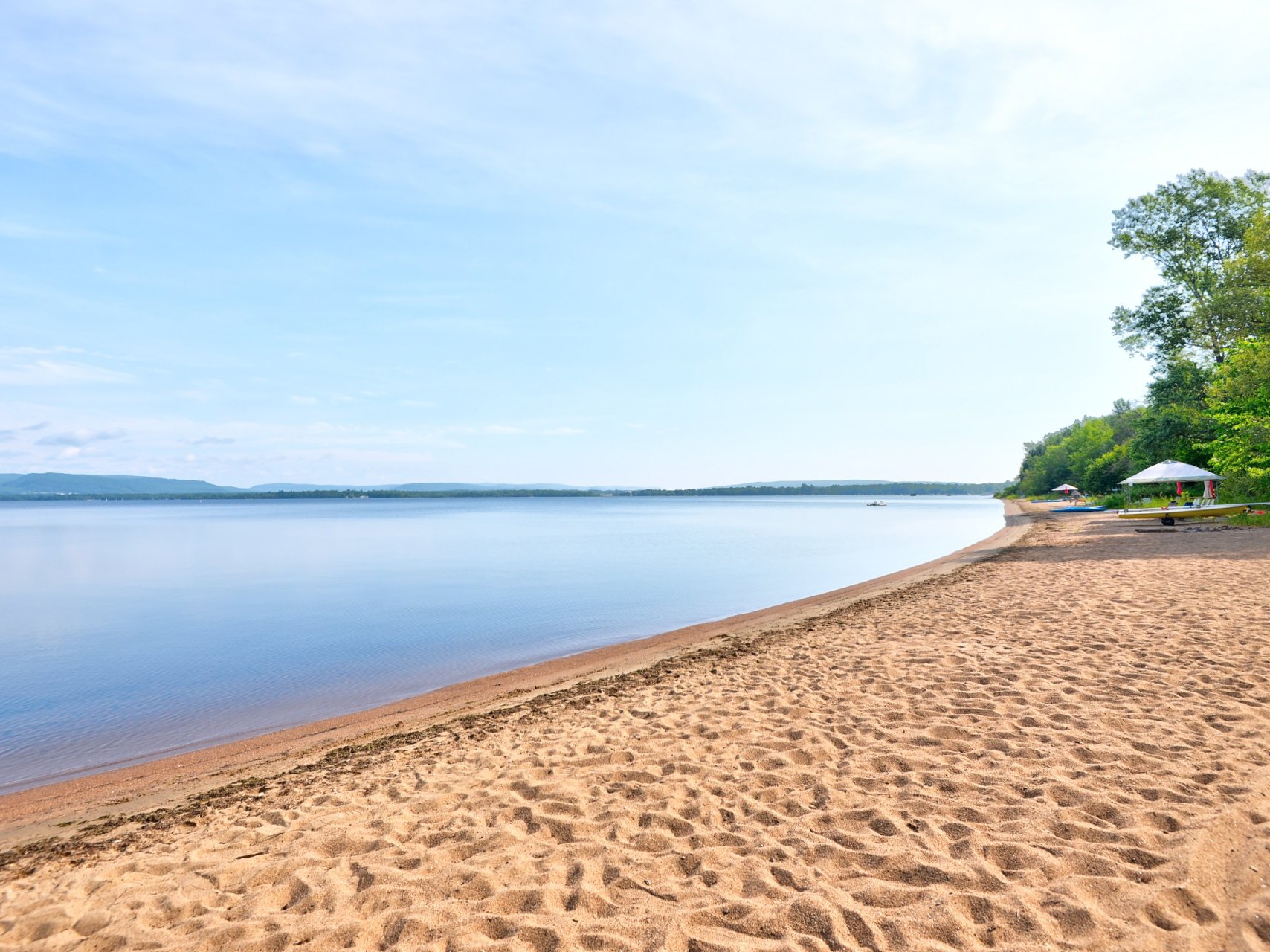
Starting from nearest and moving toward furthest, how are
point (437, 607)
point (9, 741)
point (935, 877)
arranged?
point (935, 877)
point (9, 741)
point (437, 607)

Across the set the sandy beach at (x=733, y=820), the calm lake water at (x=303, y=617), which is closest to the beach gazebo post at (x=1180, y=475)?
the calm lake water at (x=303, y=617)

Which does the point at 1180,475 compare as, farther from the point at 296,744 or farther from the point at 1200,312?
the point at 296,744

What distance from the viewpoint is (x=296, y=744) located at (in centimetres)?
877

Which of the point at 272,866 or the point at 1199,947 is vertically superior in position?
the point at 1199,947

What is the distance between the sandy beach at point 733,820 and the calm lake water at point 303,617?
301 centimetres

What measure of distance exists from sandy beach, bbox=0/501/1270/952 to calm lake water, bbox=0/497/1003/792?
3.01 metres

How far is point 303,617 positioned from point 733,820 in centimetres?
1861

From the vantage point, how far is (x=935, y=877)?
3.84 m

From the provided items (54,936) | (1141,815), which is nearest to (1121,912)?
(1141,815)

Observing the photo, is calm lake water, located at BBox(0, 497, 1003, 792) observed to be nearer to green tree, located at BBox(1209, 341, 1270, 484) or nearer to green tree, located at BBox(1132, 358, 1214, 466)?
green tree, located at BBox(1132, 358, 1214, 466)

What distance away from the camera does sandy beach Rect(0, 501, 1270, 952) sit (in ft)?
11.8

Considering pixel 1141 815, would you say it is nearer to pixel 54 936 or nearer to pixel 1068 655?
pixel 1068 655

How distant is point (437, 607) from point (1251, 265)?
3583cm

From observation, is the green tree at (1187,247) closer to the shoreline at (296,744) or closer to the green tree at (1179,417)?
the green tree at (1179,417)
